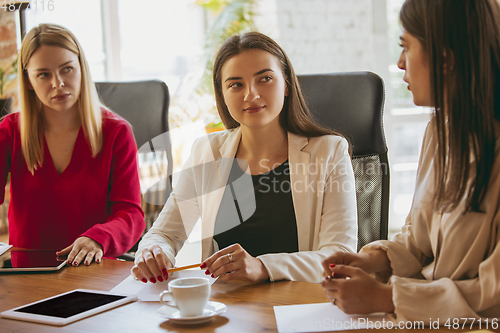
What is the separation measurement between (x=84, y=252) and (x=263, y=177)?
0.59 meters

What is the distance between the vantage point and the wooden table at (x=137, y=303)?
2.50ft

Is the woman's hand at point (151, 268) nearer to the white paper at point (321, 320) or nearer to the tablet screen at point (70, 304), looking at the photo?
the tablet screen at point (70, 304)

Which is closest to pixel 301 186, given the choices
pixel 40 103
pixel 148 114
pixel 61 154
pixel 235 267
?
pixel 235 267

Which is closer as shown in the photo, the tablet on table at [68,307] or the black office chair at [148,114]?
the tablet on table at [68,307]

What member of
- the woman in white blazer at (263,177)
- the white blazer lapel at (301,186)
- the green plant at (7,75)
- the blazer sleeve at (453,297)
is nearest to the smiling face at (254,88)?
the woman in white blazer at (263,177)

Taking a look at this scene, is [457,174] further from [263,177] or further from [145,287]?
[263,177]

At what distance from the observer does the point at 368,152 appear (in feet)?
5.03

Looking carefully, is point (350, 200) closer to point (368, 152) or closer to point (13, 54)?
point (368, 152)

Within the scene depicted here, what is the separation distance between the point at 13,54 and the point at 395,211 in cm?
301

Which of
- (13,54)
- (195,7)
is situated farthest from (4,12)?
(195,7)

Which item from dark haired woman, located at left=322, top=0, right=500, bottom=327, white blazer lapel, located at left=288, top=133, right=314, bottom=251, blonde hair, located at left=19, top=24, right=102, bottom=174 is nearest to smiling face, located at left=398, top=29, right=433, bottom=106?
dark haired woman, located at left=322, top=0, right=500, bottom=327

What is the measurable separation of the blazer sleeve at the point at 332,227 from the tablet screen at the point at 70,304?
0.35m

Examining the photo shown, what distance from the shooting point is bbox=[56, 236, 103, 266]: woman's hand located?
47.3 inches

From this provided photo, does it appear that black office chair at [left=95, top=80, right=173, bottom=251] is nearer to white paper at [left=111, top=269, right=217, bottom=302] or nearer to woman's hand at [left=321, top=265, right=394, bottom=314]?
white paper at [left=111, top=269, right=217, bottom=302]
